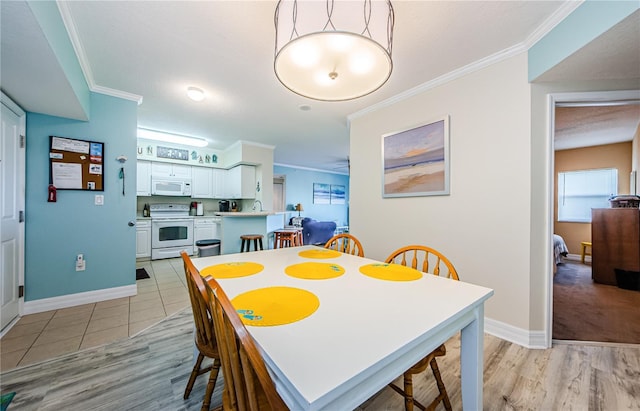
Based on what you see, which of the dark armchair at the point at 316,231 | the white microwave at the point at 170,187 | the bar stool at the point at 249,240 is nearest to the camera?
the bar stool at the point at 249,240

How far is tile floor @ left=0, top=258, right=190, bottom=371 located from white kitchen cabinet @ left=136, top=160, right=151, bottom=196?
2.36 meters

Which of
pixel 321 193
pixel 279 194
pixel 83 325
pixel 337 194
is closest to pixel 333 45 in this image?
pixel 83 325

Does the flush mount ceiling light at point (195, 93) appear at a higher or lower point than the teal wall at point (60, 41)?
higher

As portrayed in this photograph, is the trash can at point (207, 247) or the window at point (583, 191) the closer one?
the trash can at point (207, 247)

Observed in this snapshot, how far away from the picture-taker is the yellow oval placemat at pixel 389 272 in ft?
4.15

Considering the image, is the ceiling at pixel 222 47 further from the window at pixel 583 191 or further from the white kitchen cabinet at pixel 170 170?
the window at pixel 583 191

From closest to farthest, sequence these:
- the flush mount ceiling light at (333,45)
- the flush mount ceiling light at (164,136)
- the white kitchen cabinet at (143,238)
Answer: the flush mount ceiling light at (333,45), the flush mount ceiling light at (164,136), the white kitchen cabinet at (143,238)

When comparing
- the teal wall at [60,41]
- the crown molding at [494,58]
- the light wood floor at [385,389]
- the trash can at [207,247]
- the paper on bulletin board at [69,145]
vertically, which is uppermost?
the crown molding at [494,58]

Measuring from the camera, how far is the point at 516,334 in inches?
75.4

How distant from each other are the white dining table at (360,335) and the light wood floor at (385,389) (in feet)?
2.12

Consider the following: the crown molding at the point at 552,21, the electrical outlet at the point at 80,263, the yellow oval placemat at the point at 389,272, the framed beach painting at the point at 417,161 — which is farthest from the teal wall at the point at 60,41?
the crown molding at the point at 552,21

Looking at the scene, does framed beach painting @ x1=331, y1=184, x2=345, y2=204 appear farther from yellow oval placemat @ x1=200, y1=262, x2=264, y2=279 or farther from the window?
yellow oval placemat @ x1=200, y1=262, x2=264, y2=279

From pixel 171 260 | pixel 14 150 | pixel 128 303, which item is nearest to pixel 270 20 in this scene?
pixel 14 150

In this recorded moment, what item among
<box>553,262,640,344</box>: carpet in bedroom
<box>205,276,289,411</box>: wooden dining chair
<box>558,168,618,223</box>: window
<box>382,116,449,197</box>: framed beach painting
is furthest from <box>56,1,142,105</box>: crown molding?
<box>558,168,618,223</box>: window
